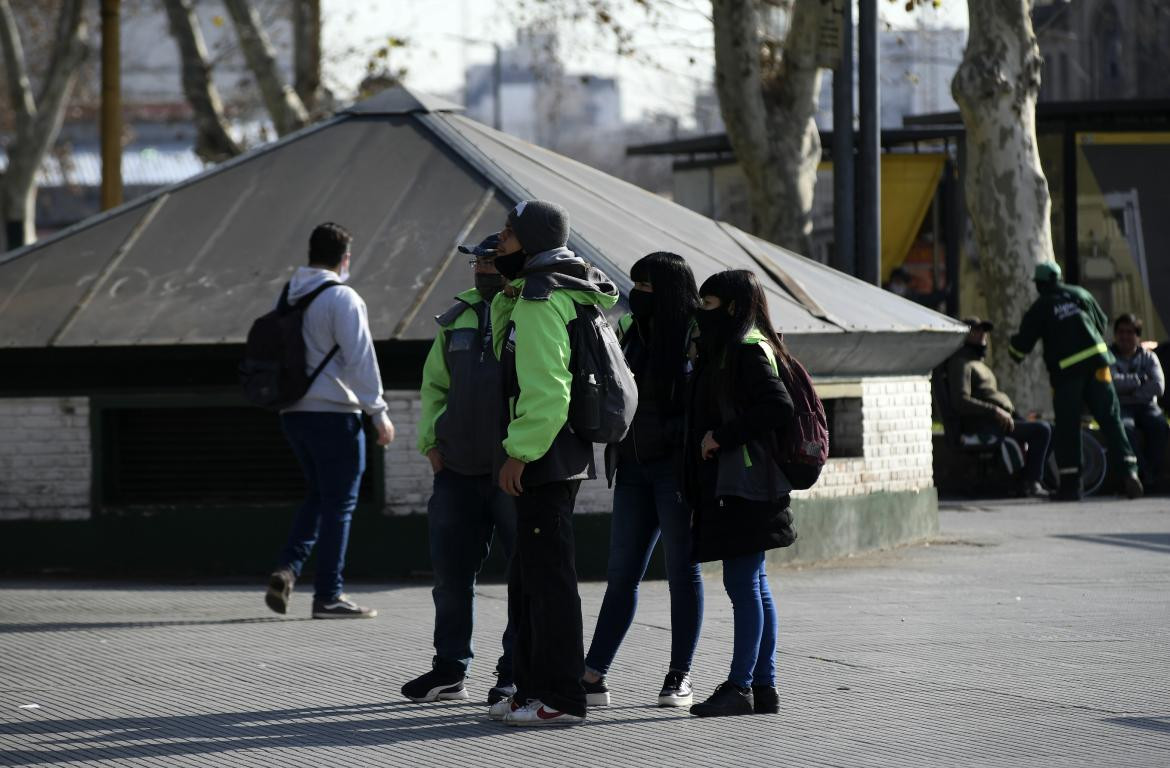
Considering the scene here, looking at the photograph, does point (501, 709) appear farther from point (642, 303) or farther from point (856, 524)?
point (856, 524)

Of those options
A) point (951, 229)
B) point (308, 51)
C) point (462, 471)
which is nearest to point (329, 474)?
point (462, 471)

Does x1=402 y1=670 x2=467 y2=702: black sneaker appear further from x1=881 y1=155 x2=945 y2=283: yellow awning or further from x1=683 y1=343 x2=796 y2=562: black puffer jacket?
x1=881 y1=155 x2=945 y2=283: yellow awning

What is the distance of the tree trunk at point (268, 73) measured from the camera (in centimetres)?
2275

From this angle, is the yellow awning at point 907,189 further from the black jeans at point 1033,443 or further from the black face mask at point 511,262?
the black face mask at point 511,262

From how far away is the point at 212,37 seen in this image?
8612cm

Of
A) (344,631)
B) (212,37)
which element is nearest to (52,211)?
(212,37)

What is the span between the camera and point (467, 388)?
22.1 feet

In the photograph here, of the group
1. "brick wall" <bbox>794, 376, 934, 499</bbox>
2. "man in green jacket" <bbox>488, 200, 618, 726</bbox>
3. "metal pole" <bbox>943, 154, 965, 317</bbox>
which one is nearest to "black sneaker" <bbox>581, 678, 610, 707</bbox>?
"man in green jacket" <bbox>488, 200, 618, 726</bbox>

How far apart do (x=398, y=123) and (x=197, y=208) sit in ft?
4.73

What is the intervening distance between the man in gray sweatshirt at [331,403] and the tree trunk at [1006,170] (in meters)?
Answer: 10.5

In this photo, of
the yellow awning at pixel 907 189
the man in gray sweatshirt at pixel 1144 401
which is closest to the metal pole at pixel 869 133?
the man in gray sweatshirt at pixel 1144 401

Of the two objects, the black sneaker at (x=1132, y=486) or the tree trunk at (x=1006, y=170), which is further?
the tree trunk at (x=1006, y=170)

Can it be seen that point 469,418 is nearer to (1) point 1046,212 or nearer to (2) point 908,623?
(2) point 908,623

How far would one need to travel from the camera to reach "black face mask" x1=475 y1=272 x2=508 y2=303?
22.5ft
